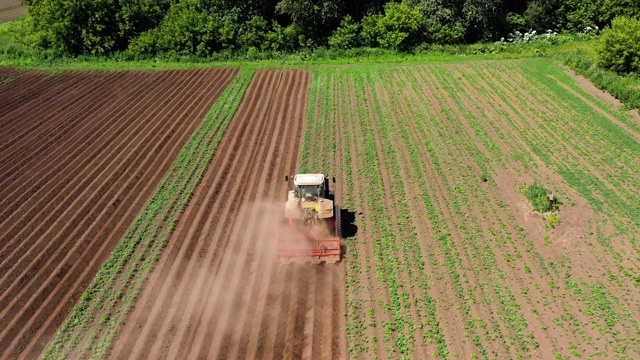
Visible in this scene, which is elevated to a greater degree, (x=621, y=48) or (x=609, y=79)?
(x=621, y=48)

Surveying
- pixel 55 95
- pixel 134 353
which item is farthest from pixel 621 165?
pixel 55 95

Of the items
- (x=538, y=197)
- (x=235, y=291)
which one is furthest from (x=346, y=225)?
(x=538, y=197)

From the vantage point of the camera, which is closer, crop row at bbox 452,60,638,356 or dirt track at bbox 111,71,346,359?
dirt track at bbox 111,71,346,359

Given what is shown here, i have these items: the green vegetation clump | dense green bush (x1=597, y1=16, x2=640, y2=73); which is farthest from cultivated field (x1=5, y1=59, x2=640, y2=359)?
dense green bush (x1=597, y1=16, x2=640, y2=73)

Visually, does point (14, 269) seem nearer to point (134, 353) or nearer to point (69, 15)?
point (134, 353)

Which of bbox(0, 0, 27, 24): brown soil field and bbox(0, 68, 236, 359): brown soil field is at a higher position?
bbox(0, 68, 236, 359): brown soil field

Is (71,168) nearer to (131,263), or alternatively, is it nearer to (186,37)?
(131,263)

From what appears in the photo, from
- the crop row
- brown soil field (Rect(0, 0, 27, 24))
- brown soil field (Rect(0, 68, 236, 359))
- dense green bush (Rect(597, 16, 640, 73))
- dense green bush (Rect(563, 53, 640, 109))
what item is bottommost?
brown soil field (Rect(0, 0, 27, 24))

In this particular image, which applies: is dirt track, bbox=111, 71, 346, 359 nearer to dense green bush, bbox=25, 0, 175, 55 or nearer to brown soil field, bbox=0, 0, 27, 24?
dense green bush, bbox=25, 0, 175, 55
